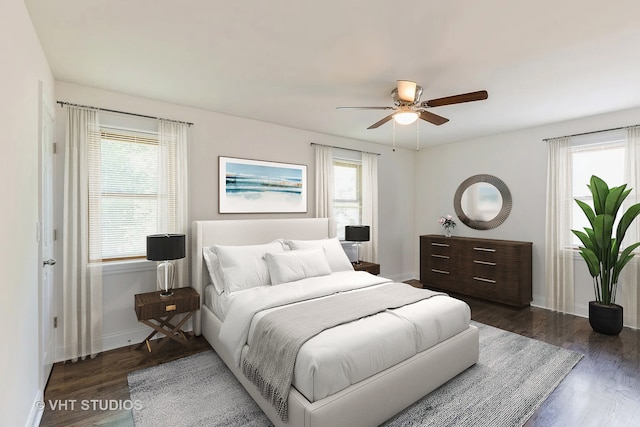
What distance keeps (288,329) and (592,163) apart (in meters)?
Answer: 4.60

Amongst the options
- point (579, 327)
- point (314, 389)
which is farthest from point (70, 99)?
point (579, 327)

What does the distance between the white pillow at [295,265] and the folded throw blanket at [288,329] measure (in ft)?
2.16

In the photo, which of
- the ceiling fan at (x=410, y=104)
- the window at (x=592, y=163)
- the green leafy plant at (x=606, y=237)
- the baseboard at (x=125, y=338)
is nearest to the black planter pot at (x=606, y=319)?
the green leafy plant at (x=606, y=237)

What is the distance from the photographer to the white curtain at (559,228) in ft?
13.8

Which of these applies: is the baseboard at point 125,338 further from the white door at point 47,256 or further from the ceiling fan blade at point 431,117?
the ceiling fan blade at point 431,117

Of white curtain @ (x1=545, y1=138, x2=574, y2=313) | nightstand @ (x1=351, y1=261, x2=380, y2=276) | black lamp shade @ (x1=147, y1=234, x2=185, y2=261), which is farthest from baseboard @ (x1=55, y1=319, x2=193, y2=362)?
white curtain @ (x1=545, y1=138, x2=574, y2=313)

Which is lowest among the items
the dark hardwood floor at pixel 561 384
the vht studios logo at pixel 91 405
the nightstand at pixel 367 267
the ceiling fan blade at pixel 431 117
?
the vht studios logo at pixel 91 405

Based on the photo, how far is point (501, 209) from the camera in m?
4.91

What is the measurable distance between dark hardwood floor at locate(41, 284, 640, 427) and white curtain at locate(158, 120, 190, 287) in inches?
36.3

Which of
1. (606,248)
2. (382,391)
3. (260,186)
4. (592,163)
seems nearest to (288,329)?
(382,391)

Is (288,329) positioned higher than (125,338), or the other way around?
(288,329)

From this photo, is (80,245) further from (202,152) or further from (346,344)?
(346,344)

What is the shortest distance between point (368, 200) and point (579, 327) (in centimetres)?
324

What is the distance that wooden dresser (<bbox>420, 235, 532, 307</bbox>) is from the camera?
4336 millimetres
